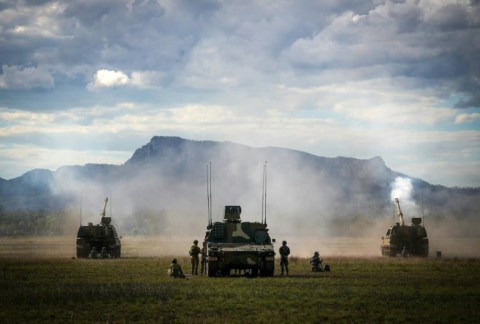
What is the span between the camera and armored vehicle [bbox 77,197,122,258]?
214 ft

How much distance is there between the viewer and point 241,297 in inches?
1141

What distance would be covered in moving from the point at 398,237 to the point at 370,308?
141ft

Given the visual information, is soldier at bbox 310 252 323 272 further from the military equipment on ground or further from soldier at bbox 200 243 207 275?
soldier at bbox 200 243 207 275

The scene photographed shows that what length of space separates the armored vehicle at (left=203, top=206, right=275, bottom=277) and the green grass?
0.87m

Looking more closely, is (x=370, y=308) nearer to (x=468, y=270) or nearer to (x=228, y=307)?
(x=228, y=307)

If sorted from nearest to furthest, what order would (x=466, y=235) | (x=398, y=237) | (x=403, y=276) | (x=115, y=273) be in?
(x=403, y=276), (x=115, y=273), (x=398, y=237), (x=466, y=235)

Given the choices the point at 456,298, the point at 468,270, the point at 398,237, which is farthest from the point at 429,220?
the point at 456,298

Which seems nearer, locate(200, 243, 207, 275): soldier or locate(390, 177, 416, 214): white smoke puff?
locate(200, 243, 207, 275): soldier

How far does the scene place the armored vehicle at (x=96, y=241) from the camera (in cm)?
6531

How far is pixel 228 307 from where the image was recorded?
1017 inches

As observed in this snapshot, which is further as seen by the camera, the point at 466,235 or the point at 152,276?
the point at 466,235

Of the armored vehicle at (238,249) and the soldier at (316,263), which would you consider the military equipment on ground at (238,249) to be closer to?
the armored vehicle at (238,249)

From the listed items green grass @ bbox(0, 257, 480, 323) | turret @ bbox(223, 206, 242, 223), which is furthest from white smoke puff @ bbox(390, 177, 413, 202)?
turret @ bbox(223, 206, 242, 223)

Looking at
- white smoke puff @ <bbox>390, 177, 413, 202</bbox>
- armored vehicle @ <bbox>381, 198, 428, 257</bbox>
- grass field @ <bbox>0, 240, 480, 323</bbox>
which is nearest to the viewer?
grass field @ <bbox>0, 240, 480, 323</bbox>
